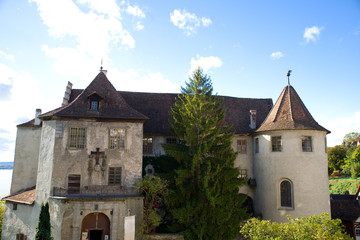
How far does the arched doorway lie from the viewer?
19.0 m

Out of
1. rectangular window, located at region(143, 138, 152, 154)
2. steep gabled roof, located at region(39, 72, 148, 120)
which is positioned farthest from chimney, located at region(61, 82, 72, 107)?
rectangular window, located at region(143, 138, 152, 154)

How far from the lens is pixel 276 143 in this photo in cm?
2411

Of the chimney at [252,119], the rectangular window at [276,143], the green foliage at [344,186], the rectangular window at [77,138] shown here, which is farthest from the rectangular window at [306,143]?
the green foliage at [344,186]

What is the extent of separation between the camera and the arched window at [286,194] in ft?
75.9

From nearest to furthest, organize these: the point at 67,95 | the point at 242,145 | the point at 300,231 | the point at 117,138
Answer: the point at 300,231
the point at 117,138
the point at 67,95
the point at 242,145

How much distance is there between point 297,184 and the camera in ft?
74.7

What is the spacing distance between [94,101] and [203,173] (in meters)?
10.3

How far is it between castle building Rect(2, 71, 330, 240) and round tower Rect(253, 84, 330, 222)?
0.27 ft

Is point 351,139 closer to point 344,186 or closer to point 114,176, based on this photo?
point 344,186

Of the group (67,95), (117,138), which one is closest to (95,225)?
(117,138)

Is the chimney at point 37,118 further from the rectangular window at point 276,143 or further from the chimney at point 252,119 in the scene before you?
the rectangular window at point 276,143

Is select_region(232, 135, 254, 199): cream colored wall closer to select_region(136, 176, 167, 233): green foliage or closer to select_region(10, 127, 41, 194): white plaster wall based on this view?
select_region(136, 176, 167, 233): green foliage

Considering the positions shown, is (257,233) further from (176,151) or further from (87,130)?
(87,130)

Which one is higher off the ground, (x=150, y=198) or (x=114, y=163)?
(x=114, y=163)
